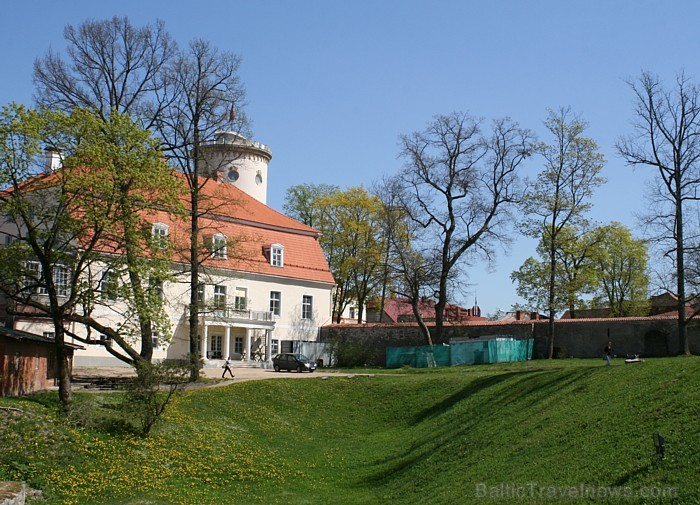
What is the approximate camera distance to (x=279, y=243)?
51000mm

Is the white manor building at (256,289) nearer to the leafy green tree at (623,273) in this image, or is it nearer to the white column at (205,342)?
the white column at (205,342)

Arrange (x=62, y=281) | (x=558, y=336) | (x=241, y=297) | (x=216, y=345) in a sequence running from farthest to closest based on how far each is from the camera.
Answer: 1. (x=241, y=297)
2. (x=216, y=345)
3. (x=558, y=336)
4. (x=62, y=281)

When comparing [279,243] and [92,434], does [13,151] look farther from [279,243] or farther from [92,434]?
[279,243]

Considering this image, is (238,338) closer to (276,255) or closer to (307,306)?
(307,306)

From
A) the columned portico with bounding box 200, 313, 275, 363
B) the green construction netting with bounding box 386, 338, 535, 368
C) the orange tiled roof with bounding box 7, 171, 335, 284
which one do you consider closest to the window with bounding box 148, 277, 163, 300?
the green construction netting with bounding box 386, 338, 535, 368

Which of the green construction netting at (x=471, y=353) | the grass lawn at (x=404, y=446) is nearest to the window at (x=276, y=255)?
the green construction netting at (x=471, y=353)

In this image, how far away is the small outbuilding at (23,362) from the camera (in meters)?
22.1

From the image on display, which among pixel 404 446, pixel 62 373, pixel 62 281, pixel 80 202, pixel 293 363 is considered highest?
pixel 80 202

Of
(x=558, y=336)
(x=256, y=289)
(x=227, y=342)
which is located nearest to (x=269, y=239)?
(x=256, y=289)

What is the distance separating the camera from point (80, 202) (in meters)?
22.0

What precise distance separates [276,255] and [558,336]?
19.7 metres

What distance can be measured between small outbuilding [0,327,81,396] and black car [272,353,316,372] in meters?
15.3

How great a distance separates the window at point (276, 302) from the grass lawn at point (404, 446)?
20696mm

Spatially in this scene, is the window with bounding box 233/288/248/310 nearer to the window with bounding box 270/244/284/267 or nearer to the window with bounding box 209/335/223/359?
the window with bounding box 209/335/223/359
